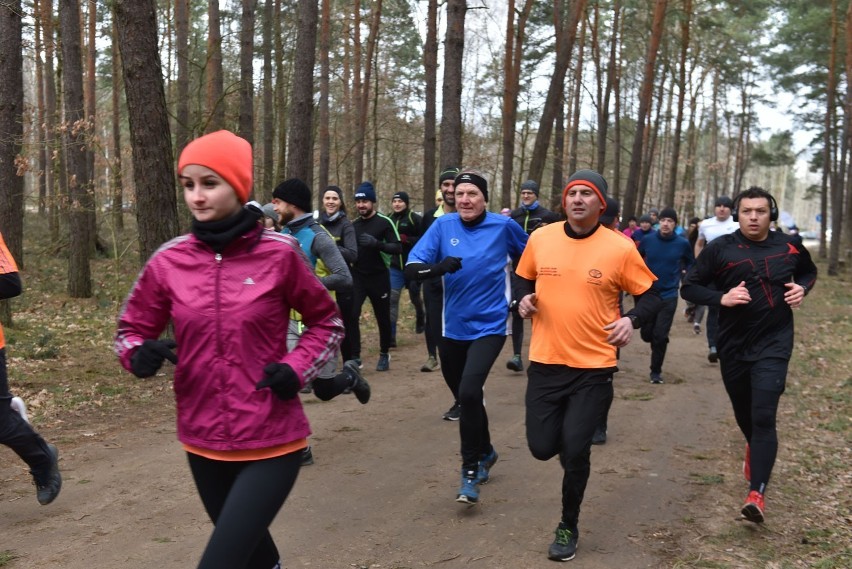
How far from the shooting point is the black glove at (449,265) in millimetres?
5688

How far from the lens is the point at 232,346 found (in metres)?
2.96

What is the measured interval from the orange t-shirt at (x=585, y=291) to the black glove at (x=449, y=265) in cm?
77

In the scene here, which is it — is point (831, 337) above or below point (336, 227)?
below

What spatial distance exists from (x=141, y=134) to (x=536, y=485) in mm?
5928

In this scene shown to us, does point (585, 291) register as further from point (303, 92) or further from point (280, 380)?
point (303, 92)

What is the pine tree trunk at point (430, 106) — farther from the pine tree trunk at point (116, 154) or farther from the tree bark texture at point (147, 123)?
the tree bark texture at point (147, 123)

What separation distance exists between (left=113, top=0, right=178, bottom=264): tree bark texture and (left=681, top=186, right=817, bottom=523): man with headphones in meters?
6.14

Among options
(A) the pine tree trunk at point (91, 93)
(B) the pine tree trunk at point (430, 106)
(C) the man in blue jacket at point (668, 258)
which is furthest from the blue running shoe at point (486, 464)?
(A) the pine tree trunk at point (91, 93)

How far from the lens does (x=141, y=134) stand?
9.07m

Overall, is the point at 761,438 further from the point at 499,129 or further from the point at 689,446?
the point at 499,129

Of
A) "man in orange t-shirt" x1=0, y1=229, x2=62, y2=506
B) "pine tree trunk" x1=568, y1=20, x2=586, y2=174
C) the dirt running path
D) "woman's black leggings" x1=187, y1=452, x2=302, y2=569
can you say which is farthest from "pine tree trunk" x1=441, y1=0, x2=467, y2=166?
"pine tree trunk" x1=568, y1=20, x2=586, y2=174

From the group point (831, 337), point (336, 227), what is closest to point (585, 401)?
point (336, 227)

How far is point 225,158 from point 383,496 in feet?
11.9

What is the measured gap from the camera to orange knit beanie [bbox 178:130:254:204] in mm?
2961
